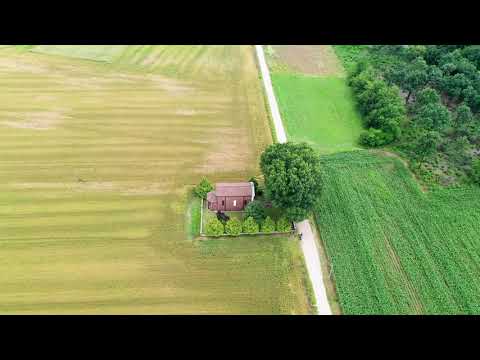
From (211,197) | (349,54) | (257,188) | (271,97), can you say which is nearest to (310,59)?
(349,54)

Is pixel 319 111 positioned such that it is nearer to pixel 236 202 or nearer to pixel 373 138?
pixel 373 138

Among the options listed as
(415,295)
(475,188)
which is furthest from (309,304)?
(475,188)

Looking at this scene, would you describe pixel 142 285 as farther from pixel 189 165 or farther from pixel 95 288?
pixel 189 165

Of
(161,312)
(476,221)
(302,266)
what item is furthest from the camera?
(476,221)

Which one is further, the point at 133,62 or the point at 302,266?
the point at 133,62

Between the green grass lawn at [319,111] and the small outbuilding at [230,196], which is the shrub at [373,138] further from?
the small outbuilding at [230,196]

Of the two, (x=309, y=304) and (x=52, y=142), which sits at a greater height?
(x=52, y=142)

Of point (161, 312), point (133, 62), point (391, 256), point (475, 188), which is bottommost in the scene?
point (161, 312)
